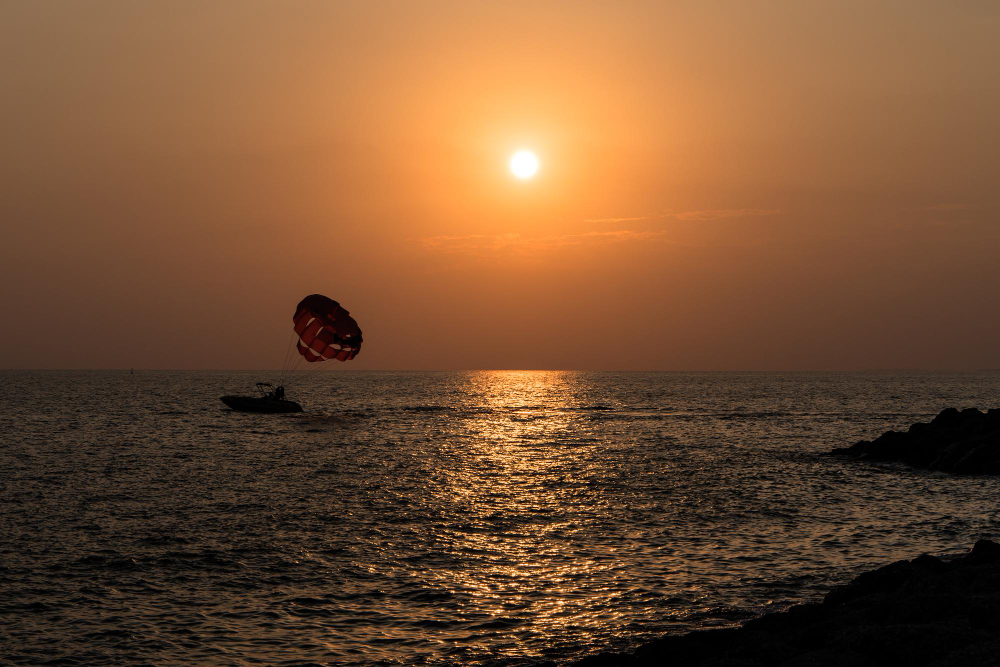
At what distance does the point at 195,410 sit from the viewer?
109 meters

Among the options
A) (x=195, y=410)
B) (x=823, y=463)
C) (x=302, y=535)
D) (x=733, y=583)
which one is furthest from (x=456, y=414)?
(x=733, y=583)

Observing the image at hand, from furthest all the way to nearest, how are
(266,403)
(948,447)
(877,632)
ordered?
(266,403) < (948,447) < (877,632)

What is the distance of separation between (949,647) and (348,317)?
6734 centimetres

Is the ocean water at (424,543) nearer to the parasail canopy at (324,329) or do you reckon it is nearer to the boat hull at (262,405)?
the parasail canopy at (324,329)

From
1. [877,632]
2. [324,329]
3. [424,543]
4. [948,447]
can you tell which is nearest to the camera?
[877,632]

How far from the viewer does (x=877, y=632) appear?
45.2 ft

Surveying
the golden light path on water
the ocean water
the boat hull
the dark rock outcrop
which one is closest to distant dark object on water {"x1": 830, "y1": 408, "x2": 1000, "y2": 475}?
the ocean water

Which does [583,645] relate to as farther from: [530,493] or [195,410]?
[195,410]

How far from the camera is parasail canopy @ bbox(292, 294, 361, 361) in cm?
7538

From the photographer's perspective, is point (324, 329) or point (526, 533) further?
point (324, 329)

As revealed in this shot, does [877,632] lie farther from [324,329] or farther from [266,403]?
[266,403]

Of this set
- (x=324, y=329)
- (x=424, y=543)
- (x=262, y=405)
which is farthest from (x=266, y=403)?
(x=424, y=543)

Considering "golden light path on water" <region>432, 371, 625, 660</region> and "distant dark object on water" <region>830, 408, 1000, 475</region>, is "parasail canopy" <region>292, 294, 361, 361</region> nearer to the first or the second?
"golden light path on water" <region>432, 371, 625, 660</region>

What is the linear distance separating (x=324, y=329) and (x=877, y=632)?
65.9 m
